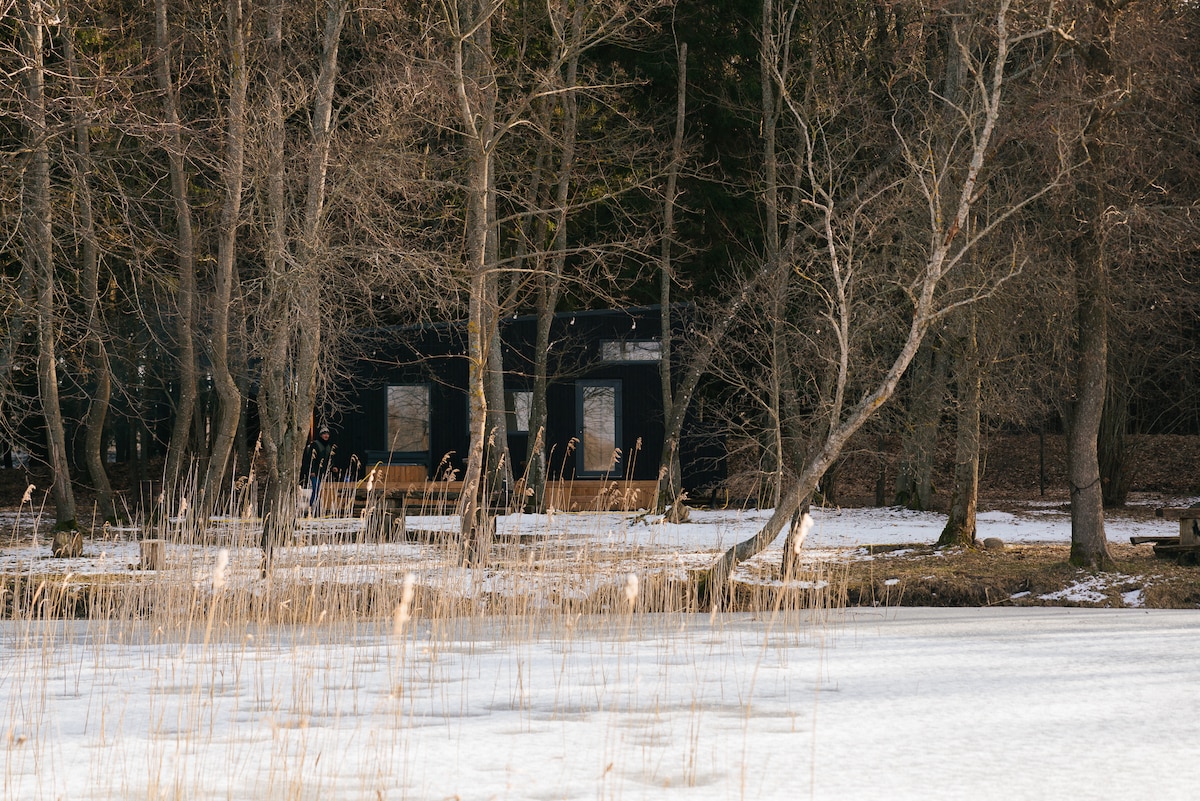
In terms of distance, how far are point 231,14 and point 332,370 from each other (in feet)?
12.2

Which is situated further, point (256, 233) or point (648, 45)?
point (648, 45)

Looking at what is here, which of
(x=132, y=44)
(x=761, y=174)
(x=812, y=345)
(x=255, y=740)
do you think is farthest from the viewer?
(x=761, y=174)

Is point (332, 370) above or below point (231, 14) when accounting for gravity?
below

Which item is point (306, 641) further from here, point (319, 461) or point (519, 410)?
point (519, 410)

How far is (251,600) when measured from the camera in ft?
29.2

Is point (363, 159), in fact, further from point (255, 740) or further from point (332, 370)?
point (255, 740)

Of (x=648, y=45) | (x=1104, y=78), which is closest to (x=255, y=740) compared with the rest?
(x=1104, y=78)

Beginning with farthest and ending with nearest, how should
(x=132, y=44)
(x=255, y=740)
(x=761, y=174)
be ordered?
(x=761, y=174), (x=132, y=44), (x=255, y=740)

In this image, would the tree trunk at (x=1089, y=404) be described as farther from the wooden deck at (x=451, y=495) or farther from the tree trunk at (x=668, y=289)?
the wooden deck at (x=451, y=495)

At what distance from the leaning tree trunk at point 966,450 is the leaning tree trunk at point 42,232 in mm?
8612

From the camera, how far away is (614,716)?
5.29m

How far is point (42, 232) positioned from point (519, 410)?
10.9 m

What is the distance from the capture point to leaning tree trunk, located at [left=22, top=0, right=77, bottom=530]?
884 cm

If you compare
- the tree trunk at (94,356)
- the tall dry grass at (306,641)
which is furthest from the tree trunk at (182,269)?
the tall dry grass at (306,641)
